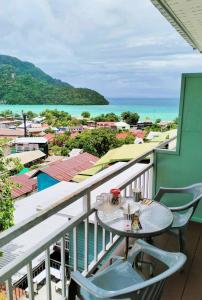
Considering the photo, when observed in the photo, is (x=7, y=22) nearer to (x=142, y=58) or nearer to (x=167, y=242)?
(x=142, y=58)

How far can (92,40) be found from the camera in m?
68.9

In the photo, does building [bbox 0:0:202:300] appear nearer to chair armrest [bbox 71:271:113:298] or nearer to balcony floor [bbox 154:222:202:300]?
balcony floor [bbox 154:222:202:300]

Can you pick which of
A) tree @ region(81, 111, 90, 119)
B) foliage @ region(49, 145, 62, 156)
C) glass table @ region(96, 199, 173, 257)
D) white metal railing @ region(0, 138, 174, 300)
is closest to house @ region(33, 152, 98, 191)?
white metal railing @ region(0, 138, 174, 300)

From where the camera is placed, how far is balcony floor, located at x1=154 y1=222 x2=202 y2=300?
2.12 metres

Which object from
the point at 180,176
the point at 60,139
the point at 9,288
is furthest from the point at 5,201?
the point at 60,139

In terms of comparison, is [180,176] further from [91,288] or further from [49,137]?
[49,137]

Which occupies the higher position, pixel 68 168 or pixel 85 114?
pixel 85 114

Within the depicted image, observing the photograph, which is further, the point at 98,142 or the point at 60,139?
the point at 60,139

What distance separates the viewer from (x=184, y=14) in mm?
2785

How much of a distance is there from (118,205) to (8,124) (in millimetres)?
47235

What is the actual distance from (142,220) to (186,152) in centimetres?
159

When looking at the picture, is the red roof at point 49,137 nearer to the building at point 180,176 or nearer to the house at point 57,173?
the house at point 57,173

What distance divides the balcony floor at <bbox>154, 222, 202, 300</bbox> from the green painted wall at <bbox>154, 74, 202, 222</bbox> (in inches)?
23.1

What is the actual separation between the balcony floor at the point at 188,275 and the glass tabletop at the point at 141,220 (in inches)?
25.3
